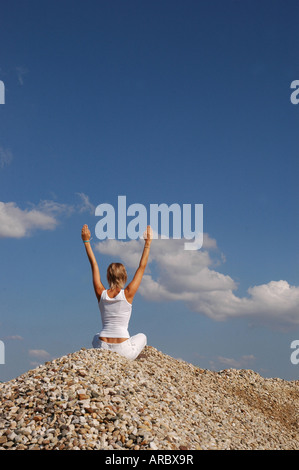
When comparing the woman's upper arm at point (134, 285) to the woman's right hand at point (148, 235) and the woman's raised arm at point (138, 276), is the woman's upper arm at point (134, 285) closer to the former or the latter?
the woman's raised arm at point (138, 276)

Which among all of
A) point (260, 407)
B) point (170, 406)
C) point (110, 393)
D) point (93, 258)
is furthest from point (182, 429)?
point (260, 407)

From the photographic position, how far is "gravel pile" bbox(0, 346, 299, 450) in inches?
262

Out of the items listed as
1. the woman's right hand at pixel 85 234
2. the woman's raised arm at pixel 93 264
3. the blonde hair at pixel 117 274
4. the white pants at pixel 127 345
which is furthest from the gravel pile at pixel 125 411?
the woman's right hand at pixel 85 234

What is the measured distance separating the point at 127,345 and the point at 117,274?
5.48 ft

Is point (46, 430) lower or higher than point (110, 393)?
lower

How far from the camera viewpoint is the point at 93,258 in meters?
9.84

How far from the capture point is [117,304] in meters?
9.23

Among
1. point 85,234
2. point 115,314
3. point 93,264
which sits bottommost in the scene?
point 115,314

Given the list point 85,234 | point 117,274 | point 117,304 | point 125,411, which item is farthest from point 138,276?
point 125,411

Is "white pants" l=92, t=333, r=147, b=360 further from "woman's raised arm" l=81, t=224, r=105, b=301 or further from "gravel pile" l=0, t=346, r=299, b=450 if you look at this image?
"woman's raised arm" l=81, t=224, r=105, b=301

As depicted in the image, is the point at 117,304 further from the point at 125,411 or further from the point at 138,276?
the point at 125,411

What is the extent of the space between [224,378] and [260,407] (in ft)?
4.67

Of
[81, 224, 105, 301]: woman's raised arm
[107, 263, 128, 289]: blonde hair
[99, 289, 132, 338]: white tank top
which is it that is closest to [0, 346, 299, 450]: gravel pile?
[99, 289, 132, 338]: white tank top
